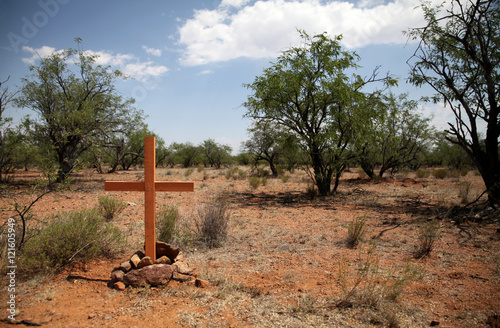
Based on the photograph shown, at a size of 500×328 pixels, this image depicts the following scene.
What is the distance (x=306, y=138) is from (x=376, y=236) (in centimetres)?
667

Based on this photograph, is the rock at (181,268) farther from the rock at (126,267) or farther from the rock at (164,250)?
the rock at (126,267)

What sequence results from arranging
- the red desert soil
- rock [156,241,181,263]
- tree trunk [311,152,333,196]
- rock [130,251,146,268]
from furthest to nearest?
tree trunk [311,152,333,196] < rock [156,241,181,263] < rock [130,251,146,268] < the red desert soil

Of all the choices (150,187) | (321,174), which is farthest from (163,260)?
(321,174)

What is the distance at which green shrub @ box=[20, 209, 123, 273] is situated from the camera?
390cm

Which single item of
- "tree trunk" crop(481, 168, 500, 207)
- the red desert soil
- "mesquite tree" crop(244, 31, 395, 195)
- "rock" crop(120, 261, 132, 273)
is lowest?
the red desert soil

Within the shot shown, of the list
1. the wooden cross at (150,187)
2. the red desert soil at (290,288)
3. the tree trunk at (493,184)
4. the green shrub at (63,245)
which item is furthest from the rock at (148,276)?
the tree trunk at (493,184)

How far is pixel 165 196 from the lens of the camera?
40.1ft

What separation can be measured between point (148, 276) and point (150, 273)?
4 centimetres

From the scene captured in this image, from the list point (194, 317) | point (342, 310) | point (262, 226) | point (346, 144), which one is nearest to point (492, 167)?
point (346, 144)

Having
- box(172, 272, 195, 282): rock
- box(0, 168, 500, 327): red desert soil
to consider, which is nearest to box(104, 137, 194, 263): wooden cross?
box(172, 272, 195, 282): rock

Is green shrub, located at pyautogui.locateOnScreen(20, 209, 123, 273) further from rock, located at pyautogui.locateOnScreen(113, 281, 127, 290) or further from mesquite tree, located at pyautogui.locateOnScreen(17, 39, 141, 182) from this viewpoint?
mesquite tree, located at pyautogui.locateOnScreen(17, 39, 141, 182)

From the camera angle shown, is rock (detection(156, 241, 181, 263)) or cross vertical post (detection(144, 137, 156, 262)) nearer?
cross vertical post (detection(144, 137, 156, 262))

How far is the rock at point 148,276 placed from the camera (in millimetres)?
3752

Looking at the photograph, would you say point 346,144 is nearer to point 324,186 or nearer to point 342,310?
point 324,186
